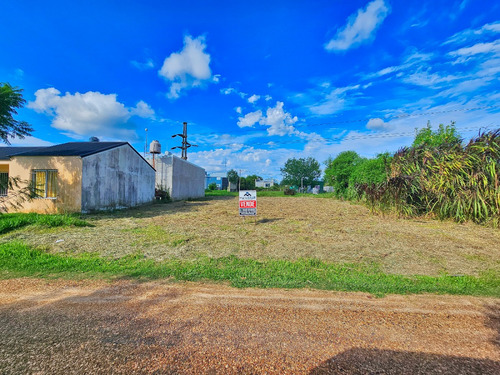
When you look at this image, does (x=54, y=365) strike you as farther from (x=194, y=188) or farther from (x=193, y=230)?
(x=194, y=188)

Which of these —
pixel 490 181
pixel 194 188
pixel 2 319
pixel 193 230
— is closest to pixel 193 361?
pixel 2 319

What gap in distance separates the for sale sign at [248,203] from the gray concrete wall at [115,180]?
26.9 feet

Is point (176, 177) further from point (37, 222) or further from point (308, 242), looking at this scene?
point (308, 242)

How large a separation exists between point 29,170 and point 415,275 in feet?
52.8

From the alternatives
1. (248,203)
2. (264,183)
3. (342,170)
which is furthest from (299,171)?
(248,203)

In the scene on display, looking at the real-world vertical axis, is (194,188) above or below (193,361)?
above

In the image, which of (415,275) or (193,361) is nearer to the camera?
(193,361)

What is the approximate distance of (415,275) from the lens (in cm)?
424

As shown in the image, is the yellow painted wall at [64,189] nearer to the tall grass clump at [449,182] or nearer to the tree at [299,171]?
the tall grass clump at [449,182]

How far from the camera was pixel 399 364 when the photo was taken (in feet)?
6.44

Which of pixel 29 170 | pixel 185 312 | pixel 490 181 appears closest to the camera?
pixel 185 312

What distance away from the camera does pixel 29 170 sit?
11383 millimetres

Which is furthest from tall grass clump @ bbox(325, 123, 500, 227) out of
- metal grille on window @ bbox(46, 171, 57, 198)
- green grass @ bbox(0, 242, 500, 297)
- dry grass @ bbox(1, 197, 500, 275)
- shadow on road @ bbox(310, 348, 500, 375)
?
metal grille on window @ bbox(46, 171, 57, 198)

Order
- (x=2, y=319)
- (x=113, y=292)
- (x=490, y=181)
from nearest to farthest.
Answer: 1. (x=2, y=319)
2. (x=113, y=292)
3. (x=490, y=181)
